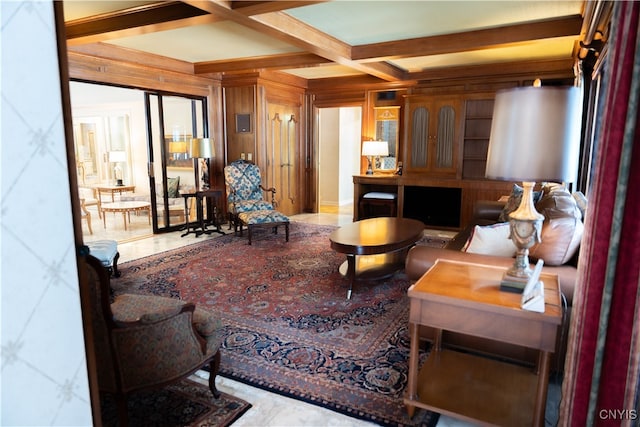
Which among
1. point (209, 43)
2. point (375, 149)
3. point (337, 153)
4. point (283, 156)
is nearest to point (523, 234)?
point (209, 43)

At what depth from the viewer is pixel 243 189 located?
20.5ft

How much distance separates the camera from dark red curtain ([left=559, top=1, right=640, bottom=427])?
1196 mm

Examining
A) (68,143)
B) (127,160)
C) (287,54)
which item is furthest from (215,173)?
(68,143)

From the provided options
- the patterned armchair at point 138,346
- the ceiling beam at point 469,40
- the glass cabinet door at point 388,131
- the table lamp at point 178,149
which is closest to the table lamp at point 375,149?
the glass cabinet door at point 388,131

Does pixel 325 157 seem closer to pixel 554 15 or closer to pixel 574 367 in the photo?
pixel 554 15

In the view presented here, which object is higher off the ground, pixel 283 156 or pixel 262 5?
pixel 262 5

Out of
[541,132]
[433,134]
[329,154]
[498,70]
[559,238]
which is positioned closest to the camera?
[541,132]

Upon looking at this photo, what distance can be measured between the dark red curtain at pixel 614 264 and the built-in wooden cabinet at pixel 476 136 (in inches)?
217

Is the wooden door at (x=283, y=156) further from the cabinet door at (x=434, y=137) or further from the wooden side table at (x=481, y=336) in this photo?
the wooden side table at (x=481, y=336)

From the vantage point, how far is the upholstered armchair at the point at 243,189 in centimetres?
596

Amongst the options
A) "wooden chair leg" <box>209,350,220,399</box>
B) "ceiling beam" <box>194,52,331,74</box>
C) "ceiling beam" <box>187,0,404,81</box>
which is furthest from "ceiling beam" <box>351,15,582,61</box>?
"wooden chair leg" <box>209,350,220,399</box>

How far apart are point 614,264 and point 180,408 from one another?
79.3 inches

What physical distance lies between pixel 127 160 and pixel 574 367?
7.55m

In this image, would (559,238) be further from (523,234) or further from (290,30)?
(290,30)
